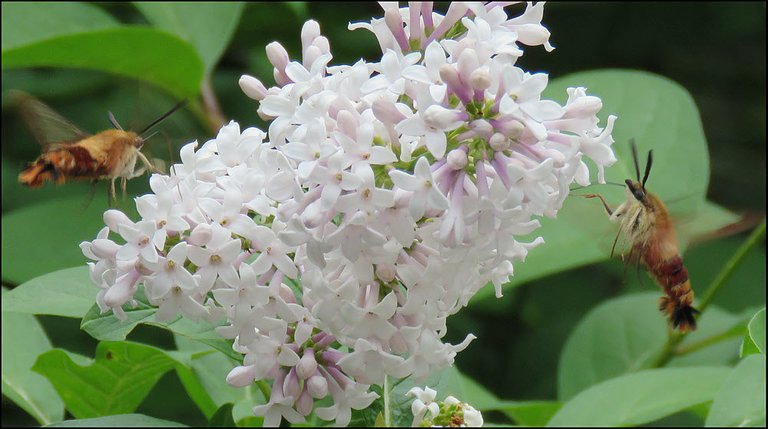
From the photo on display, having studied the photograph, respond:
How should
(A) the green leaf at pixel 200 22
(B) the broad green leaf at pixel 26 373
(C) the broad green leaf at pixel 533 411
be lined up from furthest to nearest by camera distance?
(A) the green leaf at pixel 200 22
(C) the broad green leaf at pixel 533 411
(B) the broad green leaf at pixel 26 373

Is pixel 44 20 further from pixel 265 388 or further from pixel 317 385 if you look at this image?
pixel 317 385

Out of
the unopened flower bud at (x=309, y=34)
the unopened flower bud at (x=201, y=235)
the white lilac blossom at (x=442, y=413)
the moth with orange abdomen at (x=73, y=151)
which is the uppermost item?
the unopened flower bud at (x=309, y=34)

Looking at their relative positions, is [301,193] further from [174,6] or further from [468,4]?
[174,6]

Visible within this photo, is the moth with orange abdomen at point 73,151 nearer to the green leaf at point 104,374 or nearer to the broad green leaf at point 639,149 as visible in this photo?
the green leaf at point 104,374

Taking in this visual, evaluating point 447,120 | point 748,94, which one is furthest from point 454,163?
point 748,94

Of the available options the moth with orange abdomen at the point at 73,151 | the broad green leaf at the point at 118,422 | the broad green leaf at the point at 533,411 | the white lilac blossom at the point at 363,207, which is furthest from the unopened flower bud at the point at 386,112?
the broad green leaf at the point at 533,411

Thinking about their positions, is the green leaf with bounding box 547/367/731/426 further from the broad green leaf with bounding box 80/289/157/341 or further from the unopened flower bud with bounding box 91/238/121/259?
the unopened flower bud with bounding box 91/238/121/259

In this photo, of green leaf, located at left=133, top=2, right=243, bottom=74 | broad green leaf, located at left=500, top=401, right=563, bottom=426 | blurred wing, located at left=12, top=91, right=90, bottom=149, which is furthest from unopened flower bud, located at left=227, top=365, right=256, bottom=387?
green leaf, located at left=133, top=2, right=243, bottom=74

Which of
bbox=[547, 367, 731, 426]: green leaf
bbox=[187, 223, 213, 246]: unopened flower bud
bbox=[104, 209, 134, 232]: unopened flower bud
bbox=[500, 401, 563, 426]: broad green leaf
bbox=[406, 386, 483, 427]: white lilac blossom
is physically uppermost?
bbox=[104, 209, 134, 232]: unopened flower bud
